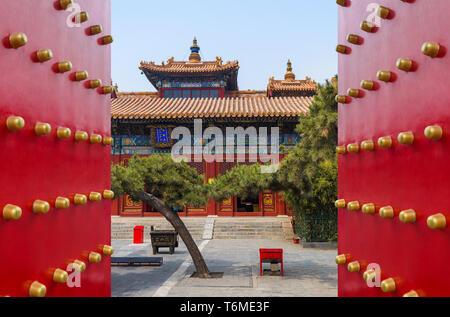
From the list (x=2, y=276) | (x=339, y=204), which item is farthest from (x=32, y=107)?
(x=339, y=204)

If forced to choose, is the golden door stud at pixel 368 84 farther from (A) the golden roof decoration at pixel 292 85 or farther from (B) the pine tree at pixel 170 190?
(A) the golden roof decoration at pixel 292 85

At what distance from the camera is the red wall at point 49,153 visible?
4.20 ft

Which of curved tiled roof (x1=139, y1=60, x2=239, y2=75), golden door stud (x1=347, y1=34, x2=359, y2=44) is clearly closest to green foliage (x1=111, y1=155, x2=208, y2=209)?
golden door stud (x1=347, y1=34, x2=359, y2=44)

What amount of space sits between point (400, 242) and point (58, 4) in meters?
1.69

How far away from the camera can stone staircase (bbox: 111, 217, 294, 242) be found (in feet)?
49.0

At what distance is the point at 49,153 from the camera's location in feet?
5.19

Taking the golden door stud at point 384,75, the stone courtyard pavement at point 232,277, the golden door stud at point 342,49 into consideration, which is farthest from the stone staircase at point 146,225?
the golden door stud at point 384,75

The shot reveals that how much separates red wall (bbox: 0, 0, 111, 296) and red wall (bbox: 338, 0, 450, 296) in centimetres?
134

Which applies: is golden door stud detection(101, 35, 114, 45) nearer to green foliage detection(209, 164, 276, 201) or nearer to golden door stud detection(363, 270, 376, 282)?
golden door stud detection(363, 270, 376, 282)

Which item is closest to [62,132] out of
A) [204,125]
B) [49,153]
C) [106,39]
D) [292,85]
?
[49,153]

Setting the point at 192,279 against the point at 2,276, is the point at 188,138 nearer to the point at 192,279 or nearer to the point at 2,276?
the point at 192,279

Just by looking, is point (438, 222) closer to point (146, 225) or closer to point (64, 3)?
point (64, 3)

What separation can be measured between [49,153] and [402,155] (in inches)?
54.3
